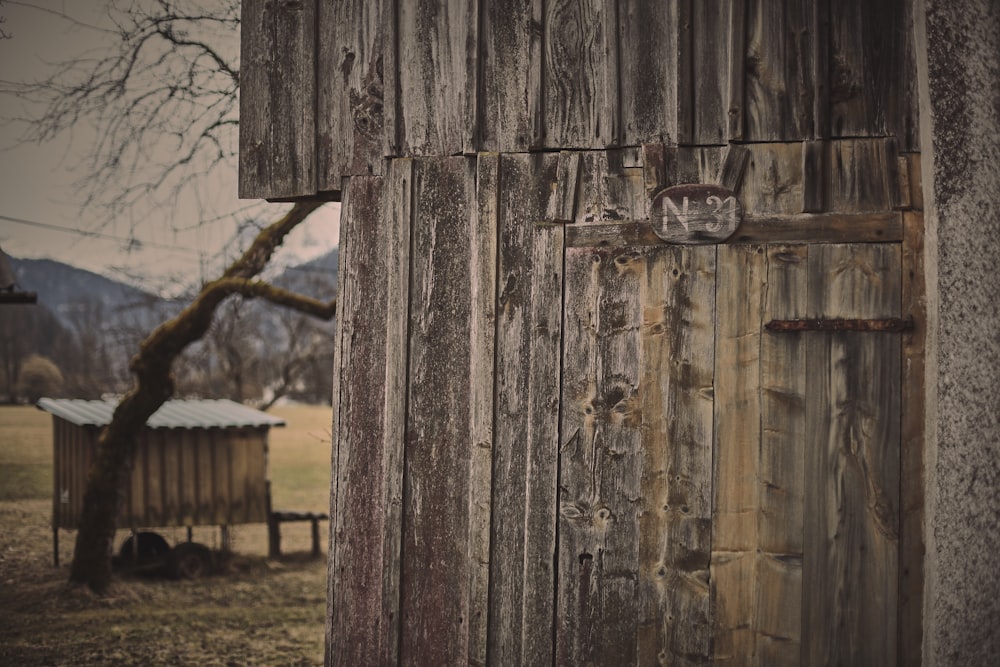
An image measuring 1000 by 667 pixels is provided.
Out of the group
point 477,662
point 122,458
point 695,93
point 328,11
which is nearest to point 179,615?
point 122,458

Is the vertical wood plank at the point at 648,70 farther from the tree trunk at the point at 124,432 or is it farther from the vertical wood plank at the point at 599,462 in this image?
the tree trunk at the point at 124,432

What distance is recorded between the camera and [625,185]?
3400 millimetres

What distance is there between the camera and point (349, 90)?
12.4 feet

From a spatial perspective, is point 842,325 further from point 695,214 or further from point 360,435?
point 360,435

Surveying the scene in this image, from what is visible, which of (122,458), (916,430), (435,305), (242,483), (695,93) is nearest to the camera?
(916,430)

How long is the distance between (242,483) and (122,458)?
2.30m

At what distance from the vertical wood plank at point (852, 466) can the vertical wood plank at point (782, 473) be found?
0.12ft

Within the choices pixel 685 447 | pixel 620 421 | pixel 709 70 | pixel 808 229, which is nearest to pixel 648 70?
pixel 709 70

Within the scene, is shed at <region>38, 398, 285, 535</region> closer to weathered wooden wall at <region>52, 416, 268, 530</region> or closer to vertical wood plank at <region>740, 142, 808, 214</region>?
weathered wooden wall at <region>52, 416, 268, 530</region>

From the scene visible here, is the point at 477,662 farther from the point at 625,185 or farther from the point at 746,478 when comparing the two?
the point at 625,185

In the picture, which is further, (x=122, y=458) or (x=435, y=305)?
(x=122, y=458)

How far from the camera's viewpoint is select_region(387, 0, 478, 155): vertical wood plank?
3.58m

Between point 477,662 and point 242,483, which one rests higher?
point 477,662

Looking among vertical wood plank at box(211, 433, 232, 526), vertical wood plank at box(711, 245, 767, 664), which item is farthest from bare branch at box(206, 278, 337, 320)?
vertical wood plank at box(711, 245, 767, 664)
